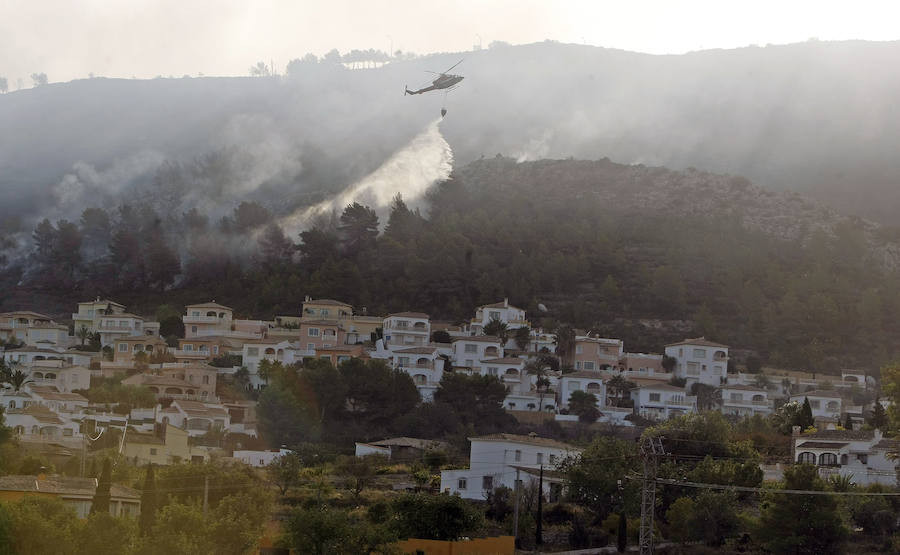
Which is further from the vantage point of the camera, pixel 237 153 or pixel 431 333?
pixel 237 153

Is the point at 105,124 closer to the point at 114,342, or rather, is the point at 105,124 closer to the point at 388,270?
the point at 388,270

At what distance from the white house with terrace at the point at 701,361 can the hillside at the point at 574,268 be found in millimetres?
4074

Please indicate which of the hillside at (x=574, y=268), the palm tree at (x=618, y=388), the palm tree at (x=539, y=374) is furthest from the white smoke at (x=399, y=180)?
the palm tree at (x=618, y=388)

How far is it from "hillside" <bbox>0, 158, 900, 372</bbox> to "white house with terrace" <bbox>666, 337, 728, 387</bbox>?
13.4 ft

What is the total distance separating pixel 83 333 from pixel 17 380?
13.8 m

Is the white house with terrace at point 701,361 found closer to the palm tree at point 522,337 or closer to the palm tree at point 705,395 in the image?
the palm tree at point 705,395

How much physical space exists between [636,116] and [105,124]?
1800 inches

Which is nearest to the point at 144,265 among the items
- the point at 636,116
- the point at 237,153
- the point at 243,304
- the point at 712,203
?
the point at 243,304

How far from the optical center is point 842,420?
62.8m

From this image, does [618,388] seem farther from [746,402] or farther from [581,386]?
[746,402]

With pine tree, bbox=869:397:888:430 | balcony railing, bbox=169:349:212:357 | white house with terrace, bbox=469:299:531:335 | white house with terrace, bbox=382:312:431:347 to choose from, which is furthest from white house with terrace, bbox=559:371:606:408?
balcony railing, bbox=169:349:212:357

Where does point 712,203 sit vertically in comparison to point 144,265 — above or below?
above

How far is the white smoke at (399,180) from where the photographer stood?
328 ft

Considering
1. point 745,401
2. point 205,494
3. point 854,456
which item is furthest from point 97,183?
point 205,494
